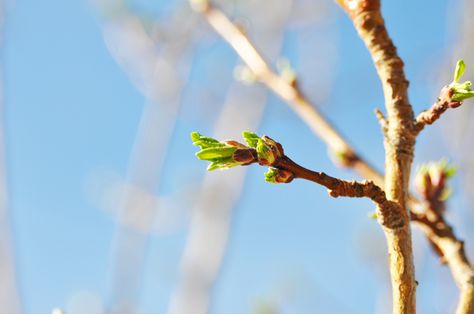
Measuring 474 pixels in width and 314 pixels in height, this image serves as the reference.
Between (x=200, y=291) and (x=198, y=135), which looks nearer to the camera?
(x=198, y=135)

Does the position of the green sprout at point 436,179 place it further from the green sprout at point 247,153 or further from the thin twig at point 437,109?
the green sprout at point 247,153

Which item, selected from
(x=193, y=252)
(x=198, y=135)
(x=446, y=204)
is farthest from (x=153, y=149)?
(x=198, y=135)

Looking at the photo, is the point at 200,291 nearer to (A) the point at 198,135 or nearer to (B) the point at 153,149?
(B) the point at 153,149

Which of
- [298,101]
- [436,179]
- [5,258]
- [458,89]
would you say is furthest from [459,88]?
[5,258]

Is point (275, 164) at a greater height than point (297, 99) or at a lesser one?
lesser

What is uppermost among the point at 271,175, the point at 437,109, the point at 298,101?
the point at 298,101

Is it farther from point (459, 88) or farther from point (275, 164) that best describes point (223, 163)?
point (459, 88)

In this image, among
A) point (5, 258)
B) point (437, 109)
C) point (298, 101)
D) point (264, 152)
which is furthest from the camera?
point (5, 258)

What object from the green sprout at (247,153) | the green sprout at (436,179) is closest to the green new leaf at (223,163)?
the green sprout at (247,153)
